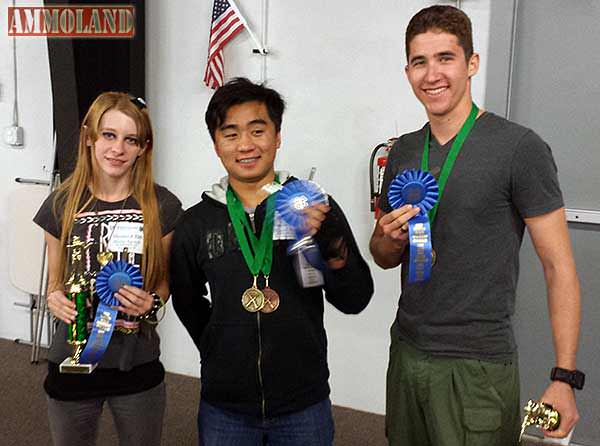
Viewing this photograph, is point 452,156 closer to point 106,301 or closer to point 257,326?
point 257,326

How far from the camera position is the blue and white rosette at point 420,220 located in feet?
4.88

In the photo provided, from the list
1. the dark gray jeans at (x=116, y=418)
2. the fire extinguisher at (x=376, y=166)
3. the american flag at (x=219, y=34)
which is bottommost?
the dark gray jeans at (x=116, y=418)

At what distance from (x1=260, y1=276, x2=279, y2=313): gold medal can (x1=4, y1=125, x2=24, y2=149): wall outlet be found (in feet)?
9.48

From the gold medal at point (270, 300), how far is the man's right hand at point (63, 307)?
1.77 feet

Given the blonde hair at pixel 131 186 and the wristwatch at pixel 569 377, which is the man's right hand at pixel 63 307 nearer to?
the blonde hair at pixel 131 186

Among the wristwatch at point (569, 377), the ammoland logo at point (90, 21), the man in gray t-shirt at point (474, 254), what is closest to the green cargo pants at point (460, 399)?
the man in gray t-shirt at point (474, 254)

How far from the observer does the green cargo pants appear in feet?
5.12

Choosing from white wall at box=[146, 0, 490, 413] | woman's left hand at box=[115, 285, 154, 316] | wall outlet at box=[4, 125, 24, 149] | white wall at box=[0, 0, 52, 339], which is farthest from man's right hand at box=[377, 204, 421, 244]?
wall outlet at box=[4, 125, 24, 149]

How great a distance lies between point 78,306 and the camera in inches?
69.0

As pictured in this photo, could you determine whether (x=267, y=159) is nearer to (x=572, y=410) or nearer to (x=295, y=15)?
(x=572, y=410)

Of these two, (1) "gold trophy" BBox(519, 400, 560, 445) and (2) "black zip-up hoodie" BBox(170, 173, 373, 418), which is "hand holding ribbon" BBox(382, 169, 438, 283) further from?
(1) "gold trophy" BBox(519, 400, 560, 445)

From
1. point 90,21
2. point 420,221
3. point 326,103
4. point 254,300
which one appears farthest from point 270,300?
point 90,21

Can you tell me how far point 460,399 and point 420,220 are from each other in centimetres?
44

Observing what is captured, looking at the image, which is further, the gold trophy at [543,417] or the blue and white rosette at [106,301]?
the blue and white rosette at [106,301]
